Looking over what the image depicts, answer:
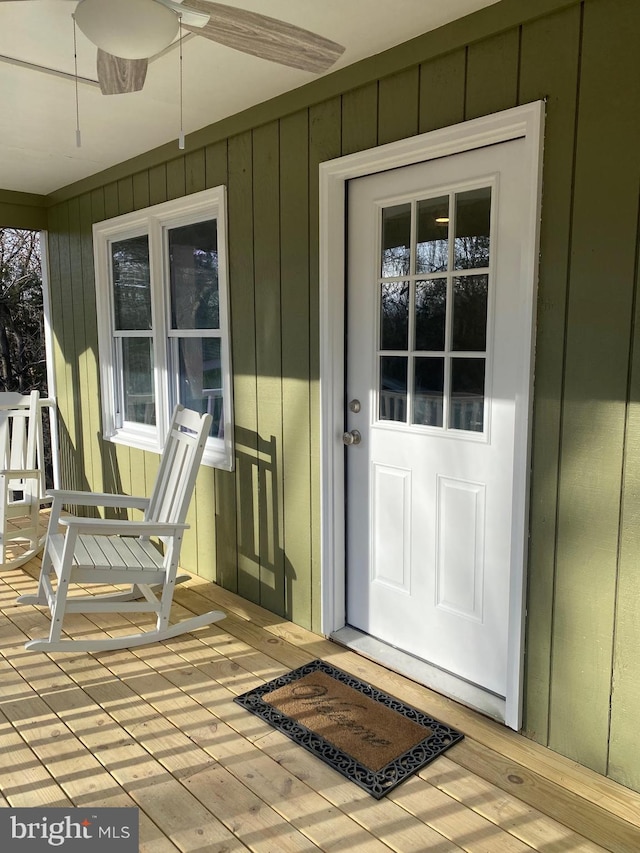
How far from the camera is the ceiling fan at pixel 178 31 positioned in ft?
4.72

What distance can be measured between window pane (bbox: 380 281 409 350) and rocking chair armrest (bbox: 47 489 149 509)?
1.48 meters

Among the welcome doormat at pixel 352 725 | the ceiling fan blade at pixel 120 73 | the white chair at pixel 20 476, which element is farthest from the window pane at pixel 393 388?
the white chair at pixel 20 476

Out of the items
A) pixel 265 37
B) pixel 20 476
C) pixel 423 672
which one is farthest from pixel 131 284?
pixel 423 672

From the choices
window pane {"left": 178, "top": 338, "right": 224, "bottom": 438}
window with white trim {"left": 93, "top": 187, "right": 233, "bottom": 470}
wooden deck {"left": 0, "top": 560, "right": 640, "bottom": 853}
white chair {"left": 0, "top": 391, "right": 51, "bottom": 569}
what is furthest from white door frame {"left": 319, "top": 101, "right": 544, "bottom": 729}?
white chair {"left": 0, "top": 391, "right": 51, "bottom": 569}

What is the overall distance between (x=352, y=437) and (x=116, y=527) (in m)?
1.06

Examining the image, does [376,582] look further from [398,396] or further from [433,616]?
[398,396]

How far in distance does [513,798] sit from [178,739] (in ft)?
3.62

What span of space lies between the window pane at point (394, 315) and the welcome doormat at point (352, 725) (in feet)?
4.46

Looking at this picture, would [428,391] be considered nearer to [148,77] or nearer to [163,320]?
[148,77]

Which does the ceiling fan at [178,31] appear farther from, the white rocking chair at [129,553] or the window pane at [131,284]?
the window pane at [131,284]

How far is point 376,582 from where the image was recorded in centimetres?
285

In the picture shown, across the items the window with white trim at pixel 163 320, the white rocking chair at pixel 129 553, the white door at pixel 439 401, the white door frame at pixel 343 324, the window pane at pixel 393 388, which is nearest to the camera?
the white door frame at pixel 343 324

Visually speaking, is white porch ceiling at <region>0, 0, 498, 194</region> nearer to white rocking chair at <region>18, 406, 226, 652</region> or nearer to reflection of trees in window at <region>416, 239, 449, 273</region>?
reflection of trees in window at <region>416, 239, 449, 273</region>

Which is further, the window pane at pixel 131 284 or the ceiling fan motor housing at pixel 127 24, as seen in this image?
the window pane at pixel 131 284
